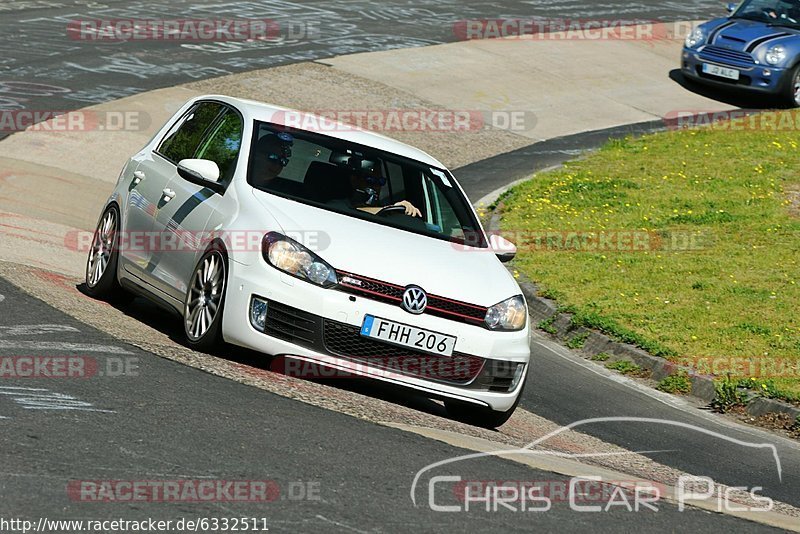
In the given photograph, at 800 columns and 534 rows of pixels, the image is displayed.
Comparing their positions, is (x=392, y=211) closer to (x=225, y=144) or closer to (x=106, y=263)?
(x=225, y=144)

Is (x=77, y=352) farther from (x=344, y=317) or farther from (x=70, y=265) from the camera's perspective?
(x=70, y=265)

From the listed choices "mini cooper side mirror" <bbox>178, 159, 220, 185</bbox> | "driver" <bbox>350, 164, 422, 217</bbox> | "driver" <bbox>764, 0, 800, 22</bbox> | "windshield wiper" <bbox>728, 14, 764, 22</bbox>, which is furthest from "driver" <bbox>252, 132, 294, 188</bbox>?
"driver" <bbox>764, 0, 800, 22</bbox>

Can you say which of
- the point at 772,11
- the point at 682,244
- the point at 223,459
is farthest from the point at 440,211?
A: the point at 772,11

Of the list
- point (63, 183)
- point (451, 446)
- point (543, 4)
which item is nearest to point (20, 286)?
point (451, 446)

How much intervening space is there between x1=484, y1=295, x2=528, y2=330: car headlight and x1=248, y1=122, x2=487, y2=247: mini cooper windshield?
0.82 meters

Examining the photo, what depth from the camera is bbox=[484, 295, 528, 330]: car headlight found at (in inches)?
307

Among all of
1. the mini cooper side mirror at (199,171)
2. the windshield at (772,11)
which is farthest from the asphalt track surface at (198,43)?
the mini cooper side mirror at (199,171)

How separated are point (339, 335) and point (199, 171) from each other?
1636 millimetres

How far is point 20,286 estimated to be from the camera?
29.9ft

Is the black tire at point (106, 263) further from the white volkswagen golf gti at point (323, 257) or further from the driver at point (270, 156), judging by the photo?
the driver at point (270, 156)

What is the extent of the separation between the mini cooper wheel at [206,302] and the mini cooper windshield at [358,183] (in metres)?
0.69

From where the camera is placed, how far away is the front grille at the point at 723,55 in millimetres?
22516

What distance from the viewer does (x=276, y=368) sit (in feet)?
25.3

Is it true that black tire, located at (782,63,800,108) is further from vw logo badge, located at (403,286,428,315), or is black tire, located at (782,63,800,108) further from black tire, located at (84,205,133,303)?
vw logo badge, located at (403,286,428,315)
